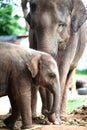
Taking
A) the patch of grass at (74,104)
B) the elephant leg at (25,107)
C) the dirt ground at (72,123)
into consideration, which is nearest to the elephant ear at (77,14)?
the dirt ground at (72,123)

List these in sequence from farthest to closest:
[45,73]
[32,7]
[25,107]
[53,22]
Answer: [32,7]
[53,22]
[45,73]
[25,107]

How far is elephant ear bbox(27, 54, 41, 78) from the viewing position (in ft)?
19.8

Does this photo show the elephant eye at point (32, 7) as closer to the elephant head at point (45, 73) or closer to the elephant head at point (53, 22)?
the elephant head at point (53, 22)

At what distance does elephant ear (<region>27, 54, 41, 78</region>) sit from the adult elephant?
74cm

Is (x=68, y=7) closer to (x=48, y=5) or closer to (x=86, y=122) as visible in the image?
(x=48, y=5)

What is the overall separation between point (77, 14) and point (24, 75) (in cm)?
205

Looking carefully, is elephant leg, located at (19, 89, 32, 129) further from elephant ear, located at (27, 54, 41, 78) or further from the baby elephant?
elephant ear, located at (27, 54, 41, 78)

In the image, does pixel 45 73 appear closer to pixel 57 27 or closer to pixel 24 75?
pixel 24 75

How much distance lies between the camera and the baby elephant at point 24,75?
604cm

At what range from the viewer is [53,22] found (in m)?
7.11

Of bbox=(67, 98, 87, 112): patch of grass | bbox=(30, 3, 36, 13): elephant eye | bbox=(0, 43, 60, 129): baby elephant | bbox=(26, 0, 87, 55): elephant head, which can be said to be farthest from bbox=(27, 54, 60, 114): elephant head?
bbox=(67, 98, 87, 112): patch of grass

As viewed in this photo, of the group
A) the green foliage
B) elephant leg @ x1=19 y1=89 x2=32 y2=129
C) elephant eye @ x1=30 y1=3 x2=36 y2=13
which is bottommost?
the green foliage

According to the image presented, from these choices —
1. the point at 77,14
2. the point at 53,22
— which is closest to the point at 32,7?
the point at 53,22

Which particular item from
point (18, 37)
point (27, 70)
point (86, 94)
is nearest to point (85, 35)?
point (27, 70)
